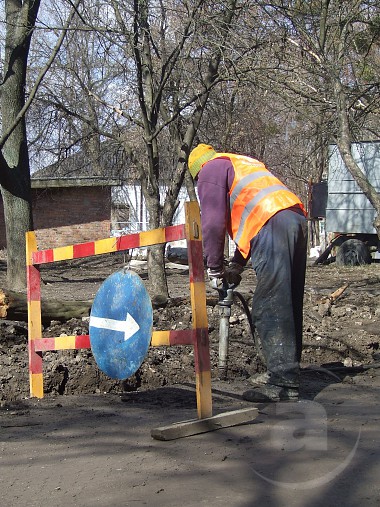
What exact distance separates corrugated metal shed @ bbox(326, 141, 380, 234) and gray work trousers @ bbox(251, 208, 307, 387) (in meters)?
17.4

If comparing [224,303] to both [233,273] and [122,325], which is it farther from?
[122,325]

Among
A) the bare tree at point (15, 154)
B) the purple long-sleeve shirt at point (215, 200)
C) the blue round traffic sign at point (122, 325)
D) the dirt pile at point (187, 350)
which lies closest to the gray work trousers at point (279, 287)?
the purple long-sleeve shirt at point (215, 200)

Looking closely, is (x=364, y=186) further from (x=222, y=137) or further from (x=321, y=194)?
(x=321, y=194)

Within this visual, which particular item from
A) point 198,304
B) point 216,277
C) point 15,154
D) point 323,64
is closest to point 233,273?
point 216,277

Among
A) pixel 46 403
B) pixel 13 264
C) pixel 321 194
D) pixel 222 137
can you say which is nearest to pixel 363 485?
pixel 46 403

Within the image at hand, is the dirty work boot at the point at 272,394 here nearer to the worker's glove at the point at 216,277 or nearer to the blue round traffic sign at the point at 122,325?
the worker's glove at the point at 216,277

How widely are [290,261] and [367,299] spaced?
18.3 ft

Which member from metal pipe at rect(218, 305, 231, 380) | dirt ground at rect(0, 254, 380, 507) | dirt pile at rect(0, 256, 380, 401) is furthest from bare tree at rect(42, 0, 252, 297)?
metal pipe at rect(218, 305, 231, 380)

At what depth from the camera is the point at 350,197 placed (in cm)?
2319

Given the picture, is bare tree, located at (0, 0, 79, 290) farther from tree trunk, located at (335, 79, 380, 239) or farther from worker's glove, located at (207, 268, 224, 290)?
worker's glove, located at (207, 268, 224, 290)

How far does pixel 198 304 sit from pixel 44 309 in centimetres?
390

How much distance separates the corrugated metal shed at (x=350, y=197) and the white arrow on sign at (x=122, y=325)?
18.0 meters

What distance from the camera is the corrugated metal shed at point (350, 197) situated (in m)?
22.4

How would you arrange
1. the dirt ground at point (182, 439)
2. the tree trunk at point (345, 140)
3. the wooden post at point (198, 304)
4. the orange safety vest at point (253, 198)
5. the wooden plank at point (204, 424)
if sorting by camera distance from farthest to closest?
the tree trunk at point (345, 140)
the orange safety vest at point (253, 198)
the wooden post at point (198, 304)
the wooden plank at point (204, 424)
the dirt ground at point (182, 439)
